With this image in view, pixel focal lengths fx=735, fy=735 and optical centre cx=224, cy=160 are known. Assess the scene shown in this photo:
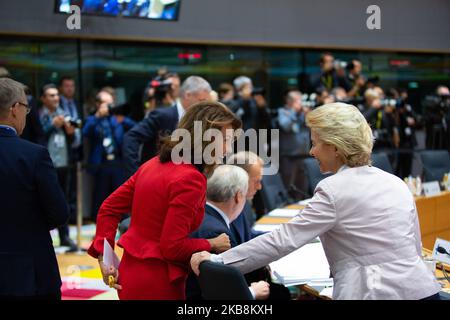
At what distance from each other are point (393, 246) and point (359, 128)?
1.29 ft

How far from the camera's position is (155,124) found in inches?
197

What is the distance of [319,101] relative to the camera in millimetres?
8828

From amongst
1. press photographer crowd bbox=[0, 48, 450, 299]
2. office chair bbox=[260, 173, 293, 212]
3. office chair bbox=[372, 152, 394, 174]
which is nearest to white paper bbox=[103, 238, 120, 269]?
press photographer crowd bbox=[0, 48, 450, 299]

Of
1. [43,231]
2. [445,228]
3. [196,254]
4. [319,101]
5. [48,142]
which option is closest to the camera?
[196,254]

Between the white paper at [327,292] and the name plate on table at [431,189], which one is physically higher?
the white paper at [327,292]

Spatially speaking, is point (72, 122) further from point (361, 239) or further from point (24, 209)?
point (361, 239)

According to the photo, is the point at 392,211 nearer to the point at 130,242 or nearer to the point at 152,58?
the point at 130,242

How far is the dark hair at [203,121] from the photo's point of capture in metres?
2.61

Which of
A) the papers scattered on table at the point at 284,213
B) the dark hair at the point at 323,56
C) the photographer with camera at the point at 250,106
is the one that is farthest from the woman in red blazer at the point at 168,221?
the dark hair at the point at 323,56

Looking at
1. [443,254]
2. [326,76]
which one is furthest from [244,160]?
[326,76]

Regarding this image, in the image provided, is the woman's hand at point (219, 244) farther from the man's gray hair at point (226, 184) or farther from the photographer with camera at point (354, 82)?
the photographer with camera at point (354, 82)

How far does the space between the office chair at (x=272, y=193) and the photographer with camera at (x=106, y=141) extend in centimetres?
257
